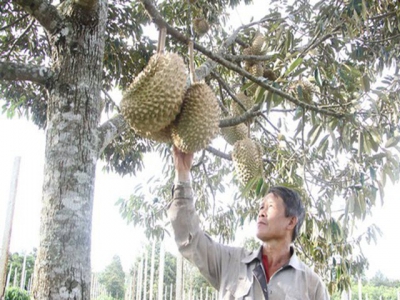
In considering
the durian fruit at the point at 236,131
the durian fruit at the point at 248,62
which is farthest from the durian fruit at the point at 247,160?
the durian fruit at the point at 248,62

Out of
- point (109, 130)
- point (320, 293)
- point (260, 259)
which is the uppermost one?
point (109, 130)

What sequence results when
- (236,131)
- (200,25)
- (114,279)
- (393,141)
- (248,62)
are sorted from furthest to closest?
(114,279)
(200,25)
(248,62)
(236,131)
(393,141)

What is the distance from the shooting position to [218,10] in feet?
11.5

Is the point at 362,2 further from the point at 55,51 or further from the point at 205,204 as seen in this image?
the point at 205,204

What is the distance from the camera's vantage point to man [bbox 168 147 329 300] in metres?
1.38

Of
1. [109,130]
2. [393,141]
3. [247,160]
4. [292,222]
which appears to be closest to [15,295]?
[247,160]

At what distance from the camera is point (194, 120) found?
4.13ft

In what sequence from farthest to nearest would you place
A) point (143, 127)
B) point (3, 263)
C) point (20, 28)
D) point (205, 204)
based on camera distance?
point (3, 263) → point (205, 204) → point (20, 28) → point (143, 127)

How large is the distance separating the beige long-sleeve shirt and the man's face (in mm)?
80

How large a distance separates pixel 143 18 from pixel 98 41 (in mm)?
1917

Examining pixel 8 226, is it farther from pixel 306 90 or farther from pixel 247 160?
pixel 306 90

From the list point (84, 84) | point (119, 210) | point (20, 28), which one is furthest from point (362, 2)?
point (119, 210)

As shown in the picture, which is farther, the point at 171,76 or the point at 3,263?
the point at 3,263

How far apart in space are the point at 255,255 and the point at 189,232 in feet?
0.82
